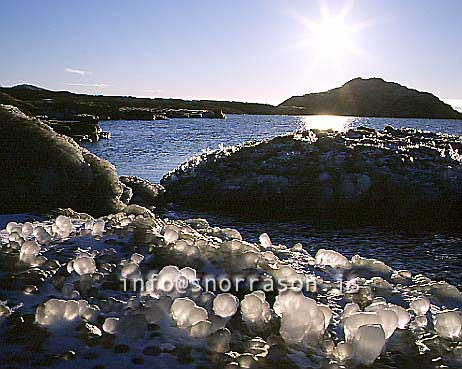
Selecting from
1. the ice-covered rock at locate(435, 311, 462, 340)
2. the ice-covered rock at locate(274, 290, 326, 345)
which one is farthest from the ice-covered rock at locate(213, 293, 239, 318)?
the ice-covered rock at locate(435, 311, 462, 340)

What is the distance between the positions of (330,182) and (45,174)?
308 inches

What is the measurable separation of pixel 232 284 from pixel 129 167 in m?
19.8

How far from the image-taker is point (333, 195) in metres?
11.5

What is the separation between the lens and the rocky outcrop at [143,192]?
38.4ft

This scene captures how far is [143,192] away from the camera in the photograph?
12.0 meters

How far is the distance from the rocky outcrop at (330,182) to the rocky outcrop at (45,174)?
5725 millimetres

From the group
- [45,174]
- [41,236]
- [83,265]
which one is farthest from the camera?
[45,174]

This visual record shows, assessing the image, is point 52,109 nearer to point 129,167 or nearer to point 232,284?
point 129,167

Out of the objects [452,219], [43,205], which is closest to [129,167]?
[452,219]

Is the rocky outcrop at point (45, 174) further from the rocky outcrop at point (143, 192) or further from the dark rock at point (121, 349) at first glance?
the rocky outcrop at point (143, 192)

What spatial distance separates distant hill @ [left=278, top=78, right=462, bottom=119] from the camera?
166500 millimetres

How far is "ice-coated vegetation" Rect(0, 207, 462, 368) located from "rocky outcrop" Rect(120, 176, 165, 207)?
8215 mm

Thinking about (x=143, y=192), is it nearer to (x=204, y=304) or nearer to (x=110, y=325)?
(x=204, y=304)

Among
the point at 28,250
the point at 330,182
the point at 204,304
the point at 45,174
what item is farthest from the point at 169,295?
the point at 330,182
